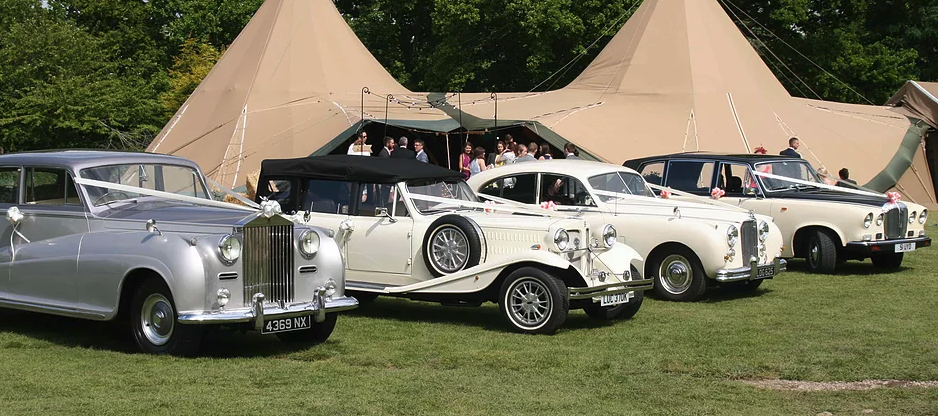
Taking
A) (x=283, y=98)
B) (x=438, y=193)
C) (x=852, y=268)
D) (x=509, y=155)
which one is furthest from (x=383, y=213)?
(x=283, y=98)

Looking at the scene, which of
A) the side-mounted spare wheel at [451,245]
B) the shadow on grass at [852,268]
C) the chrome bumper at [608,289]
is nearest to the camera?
the chrome bumper at [608,289]

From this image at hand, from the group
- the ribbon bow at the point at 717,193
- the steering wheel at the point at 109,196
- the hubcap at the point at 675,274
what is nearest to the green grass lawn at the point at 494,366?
the hubcap at the point at 675,274

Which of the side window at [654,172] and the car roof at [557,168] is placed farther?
the side window at [654,172]

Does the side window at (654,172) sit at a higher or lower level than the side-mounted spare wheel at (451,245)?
higher

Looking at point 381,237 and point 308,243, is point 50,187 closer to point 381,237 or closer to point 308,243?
point 308,243

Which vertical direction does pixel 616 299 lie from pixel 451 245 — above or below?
below

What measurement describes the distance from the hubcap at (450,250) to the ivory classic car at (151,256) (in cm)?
167

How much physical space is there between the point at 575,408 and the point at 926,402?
2405 mm

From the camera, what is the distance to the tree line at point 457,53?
3812 centimetres

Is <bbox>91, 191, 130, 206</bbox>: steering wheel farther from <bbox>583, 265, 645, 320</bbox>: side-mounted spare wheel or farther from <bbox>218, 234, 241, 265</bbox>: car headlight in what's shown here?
<bbox>583, 265, 645, 320</bbox>: side-mounted spare wheel

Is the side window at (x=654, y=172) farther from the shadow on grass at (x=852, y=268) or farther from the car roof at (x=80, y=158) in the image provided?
the car roof at (x=80, y=158)

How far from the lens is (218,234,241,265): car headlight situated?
830 cm

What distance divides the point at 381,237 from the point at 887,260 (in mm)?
8661

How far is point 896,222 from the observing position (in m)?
15.2
